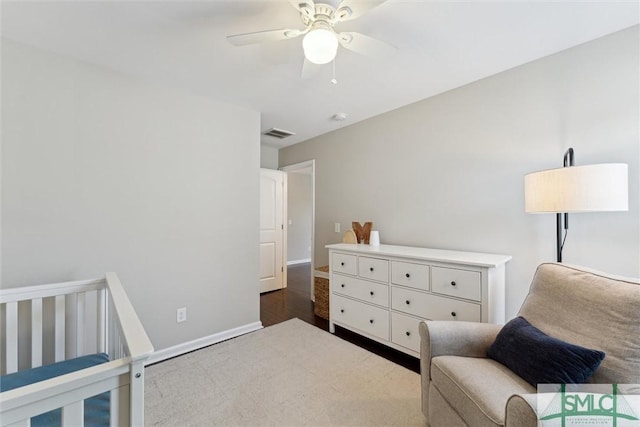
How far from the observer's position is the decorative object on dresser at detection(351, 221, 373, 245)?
312 centimetres

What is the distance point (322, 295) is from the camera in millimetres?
3236

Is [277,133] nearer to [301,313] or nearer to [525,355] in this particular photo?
[301,313]

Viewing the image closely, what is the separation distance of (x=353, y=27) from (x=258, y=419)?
2.48 metres

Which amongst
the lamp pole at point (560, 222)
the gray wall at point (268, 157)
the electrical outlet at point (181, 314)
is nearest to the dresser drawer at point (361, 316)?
the lamp pole at point (560, 222)

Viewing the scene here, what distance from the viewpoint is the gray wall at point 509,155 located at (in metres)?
1.75

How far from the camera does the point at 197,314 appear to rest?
2557mm

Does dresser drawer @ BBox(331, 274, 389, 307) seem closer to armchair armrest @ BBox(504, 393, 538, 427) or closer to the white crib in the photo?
armchair armrest @ BBox(504, 393, 538, 427)

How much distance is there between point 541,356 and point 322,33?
1.80 m

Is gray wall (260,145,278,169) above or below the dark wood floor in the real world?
above

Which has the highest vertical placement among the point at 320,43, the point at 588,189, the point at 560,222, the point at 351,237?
the point at 320,43

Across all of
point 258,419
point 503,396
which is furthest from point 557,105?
point 258,419

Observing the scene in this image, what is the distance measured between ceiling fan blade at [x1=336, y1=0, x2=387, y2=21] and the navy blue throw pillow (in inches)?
67.5

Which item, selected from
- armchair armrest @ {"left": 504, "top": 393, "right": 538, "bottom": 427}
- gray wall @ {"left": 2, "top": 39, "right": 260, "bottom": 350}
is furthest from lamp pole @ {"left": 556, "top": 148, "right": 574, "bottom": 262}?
gray wall @ {"left": 2, "top": 39, "right": 260, "bottom": 350}

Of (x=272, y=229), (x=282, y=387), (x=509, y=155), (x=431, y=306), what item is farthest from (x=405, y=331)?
(x=272, y=229)
